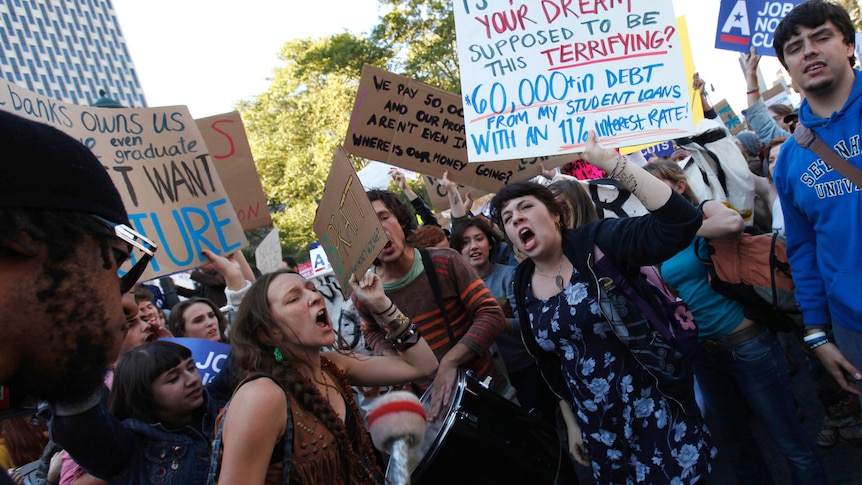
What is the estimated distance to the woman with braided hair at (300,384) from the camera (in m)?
1.81

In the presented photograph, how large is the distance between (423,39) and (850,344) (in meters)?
23.6

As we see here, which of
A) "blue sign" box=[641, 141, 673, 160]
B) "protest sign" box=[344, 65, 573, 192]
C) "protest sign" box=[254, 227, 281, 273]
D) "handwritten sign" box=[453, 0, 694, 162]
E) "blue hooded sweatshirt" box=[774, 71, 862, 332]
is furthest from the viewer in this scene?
"blue sign" box=[641, 141, 673, 160]

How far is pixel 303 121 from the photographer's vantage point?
2939 cm

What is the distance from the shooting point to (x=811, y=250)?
8.10 ft

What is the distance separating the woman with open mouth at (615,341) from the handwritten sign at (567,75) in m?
0.52

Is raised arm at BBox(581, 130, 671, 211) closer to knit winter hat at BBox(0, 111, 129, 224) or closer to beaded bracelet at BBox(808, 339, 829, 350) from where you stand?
beaded bracelet at BBox(808, 339, 829, 350)

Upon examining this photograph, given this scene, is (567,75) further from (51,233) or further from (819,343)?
(51,233)

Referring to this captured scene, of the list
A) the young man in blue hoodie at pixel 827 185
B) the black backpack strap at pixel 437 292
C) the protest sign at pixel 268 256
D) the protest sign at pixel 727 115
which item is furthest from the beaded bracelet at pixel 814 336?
the protest sign at pixel 727 115

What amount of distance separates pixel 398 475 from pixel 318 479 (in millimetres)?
452

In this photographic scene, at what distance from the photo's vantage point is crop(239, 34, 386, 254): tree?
86.9ft

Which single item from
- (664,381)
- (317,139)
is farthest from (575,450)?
(317,139)

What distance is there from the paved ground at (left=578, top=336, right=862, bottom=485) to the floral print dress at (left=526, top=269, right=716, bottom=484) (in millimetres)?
922

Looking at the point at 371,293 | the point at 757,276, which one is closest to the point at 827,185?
the point at 757,276

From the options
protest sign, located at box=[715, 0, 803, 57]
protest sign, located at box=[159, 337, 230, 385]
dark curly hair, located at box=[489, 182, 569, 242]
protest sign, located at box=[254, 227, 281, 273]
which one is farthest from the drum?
protest sign, located at box=[254, 227, 281, 273]
